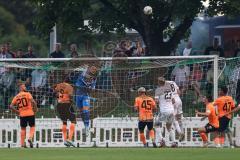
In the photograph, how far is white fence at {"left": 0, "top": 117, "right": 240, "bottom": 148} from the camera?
3334 cm

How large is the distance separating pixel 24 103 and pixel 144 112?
11.6 ft

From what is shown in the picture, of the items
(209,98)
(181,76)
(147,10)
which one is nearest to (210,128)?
(209,98)

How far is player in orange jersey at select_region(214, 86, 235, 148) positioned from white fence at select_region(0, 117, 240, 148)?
973 mm

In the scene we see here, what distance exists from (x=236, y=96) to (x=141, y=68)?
328cm

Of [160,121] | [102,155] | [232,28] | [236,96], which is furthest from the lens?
[232,28]

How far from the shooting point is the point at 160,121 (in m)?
33.1

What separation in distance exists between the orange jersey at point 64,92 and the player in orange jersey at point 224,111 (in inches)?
172

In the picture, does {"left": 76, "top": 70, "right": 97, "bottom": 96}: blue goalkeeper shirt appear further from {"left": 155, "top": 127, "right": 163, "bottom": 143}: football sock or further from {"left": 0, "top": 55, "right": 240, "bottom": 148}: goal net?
{"left": 155, "top": 127, "right": 163, "bottom": 143}: football sock

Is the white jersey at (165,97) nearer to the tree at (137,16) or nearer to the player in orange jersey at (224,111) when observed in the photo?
the player in orange jersey at (224,111)

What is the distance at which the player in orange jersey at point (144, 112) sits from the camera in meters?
32.7

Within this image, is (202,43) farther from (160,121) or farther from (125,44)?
(160,121)

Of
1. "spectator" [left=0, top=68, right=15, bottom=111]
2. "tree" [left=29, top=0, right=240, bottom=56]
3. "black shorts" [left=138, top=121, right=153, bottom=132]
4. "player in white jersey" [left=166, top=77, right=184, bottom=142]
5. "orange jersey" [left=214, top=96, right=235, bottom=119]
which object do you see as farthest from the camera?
"tree" [left=29, top=0, right=240, bottom=56]

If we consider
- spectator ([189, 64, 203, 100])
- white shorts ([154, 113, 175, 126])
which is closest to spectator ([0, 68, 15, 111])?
white shorts ([154, 113, 175, 126])

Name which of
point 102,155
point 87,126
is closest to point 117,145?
point 87,126
